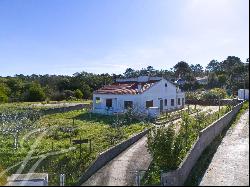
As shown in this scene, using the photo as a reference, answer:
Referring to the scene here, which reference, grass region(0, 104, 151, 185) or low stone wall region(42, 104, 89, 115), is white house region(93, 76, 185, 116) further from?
grass region(0, 104, 151, 185)

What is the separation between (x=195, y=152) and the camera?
17.7 metres

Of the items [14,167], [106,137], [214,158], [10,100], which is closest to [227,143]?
[214,158]

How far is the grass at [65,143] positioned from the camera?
16750 mm

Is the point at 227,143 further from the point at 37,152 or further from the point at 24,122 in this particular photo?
the point at 24,122

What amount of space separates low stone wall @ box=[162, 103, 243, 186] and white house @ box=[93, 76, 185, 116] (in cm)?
783

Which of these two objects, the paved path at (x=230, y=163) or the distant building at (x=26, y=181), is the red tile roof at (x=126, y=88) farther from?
the distant building at (x=26, y=181)

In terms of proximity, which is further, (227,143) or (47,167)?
(227,143)

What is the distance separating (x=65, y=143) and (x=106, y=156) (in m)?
4.73

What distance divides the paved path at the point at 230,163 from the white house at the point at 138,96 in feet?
32.9

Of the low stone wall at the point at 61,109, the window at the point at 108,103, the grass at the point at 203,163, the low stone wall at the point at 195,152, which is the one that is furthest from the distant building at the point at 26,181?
the window at the point at 108,103

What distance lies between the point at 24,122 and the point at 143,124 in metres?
7.88

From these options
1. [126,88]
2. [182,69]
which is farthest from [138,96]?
[182,69]

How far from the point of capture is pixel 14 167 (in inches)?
677

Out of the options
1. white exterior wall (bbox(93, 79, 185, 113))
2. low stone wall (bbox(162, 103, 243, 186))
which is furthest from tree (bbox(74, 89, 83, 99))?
low stone wall (bbox(162, 103, 243, 186))
